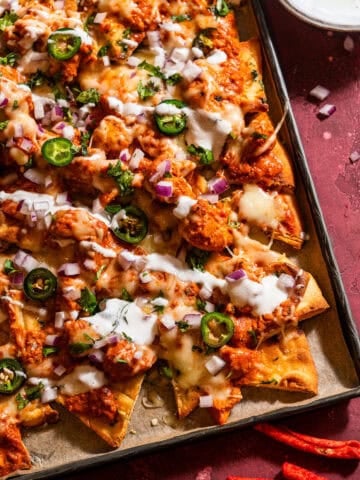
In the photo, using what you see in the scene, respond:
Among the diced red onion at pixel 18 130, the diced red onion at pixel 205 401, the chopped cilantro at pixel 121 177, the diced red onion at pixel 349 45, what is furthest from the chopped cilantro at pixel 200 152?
the diced red onion at pixel 349 45

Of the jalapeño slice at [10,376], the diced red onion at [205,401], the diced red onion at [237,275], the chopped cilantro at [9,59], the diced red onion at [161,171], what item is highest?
the diced red onion at [161,171]

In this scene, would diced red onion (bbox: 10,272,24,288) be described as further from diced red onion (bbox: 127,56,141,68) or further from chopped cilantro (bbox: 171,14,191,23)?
chopped cilantro (bbox: 171,14,191,23)

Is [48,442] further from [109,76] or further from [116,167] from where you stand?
[109,76]

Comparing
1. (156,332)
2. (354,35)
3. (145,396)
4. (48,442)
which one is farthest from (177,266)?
(354,35)

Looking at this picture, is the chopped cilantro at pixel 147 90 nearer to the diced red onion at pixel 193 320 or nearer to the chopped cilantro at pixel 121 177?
the chopped cilantro at pixel 121 177

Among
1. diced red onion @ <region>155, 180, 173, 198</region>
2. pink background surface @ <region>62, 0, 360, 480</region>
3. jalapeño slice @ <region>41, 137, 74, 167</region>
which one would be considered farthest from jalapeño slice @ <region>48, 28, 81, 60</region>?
pink background surface @ <region>62, 0, 360, 480</region>

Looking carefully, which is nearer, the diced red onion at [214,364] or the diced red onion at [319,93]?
the diced red onion at [214,364]
